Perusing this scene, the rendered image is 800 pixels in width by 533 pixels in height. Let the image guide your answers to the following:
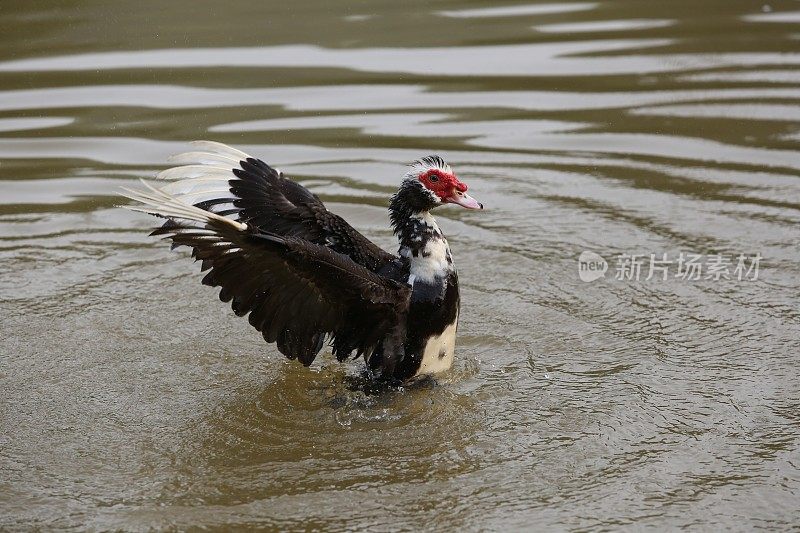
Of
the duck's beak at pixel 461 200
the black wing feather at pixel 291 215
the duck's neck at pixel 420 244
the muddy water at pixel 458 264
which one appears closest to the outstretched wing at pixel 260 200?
the black wing feather at pixel 291 215

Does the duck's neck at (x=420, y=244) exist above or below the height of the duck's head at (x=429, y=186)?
below

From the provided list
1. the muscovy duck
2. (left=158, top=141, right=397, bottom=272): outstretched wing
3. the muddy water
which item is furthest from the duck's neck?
the muddy water

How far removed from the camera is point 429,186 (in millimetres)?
6145

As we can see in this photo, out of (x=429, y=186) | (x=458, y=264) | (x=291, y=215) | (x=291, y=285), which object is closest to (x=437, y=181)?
(x=429, y=186)

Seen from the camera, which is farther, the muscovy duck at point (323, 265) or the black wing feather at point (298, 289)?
the muscovy duck at point (323, 265)

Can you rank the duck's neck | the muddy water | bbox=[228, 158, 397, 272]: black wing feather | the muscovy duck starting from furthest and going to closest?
bbox=[228, 158, 397, 272]: black wing feather < the duck's neck < the muscovy duck < the muddy water

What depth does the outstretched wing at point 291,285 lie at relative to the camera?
17.4 feet

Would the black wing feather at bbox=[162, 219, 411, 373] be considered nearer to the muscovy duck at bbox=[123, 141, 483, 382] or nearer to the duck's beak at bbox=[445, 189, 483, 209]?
the muscovy duck at bbox=[123, 141, 483, 382]

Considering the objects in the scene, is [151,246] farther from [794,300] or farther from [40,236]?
[794,300]

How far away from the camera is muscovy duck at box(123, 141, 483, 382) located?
5547 millimetres

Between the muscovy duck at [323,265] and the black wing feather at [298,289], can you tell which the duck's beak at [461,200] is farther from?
the black wing feather at [298,289]

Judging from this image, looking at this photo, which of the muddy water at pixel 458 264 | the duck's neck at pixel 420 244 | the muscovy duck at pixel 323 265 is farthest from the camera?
the duck's neck at pixel 420 244

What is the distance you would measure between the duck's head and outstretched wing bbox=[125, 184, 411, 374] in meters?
0.47

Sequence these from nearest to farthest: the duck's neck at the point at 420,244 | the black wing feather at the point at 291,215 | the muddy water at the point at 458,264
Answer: the muddy water at the point at 458,264 < the duck's neck at the point at 420,244 < the black wing feather at the point at 291,215
